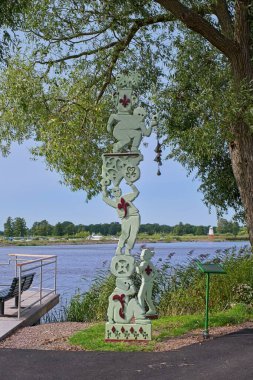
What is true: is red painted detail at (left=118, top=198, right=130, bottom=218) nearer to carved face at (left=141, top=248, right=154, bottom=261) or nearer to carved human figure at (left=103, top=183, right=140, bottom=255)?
carved human figure at (left=103, top=183, right=140, bottom=255)

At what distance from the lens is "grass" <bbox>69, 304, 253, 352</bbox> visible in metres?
8.98

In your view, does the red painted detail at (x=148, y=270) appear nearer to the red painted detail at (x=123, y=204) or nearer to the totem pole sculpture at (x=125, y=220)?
the totem pole sculpture at (x=125, y=220)

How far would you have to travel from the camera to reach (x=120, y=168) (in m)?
9.50

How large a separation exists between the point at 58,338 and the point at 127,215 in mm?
2183

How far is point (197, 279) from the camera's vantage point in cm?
1359

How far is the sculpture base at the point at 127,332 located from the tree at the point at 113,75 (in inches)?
186

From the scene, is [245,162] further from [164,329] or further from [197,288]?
[164,329]

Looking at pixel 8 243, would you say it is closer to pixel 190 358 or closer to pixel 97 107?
pixel 97 107

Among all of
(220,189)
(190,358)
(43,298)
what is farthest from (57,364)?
(220,189)

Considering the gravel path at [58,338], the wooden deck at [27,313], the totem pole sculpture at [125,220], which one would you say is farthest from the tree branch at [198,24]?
the wooden deck at [27,313]

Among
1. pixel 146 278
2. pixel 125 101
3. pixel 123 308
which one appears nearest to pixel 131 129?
pixel 125 101

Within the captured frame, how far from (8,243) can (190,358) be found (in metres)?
58.6

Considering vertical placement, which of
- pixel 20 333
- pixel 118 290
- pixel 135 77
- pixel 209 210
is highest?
pixel 135 77

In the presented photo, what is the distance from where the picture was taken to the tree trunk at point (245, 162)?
42.7 feet
